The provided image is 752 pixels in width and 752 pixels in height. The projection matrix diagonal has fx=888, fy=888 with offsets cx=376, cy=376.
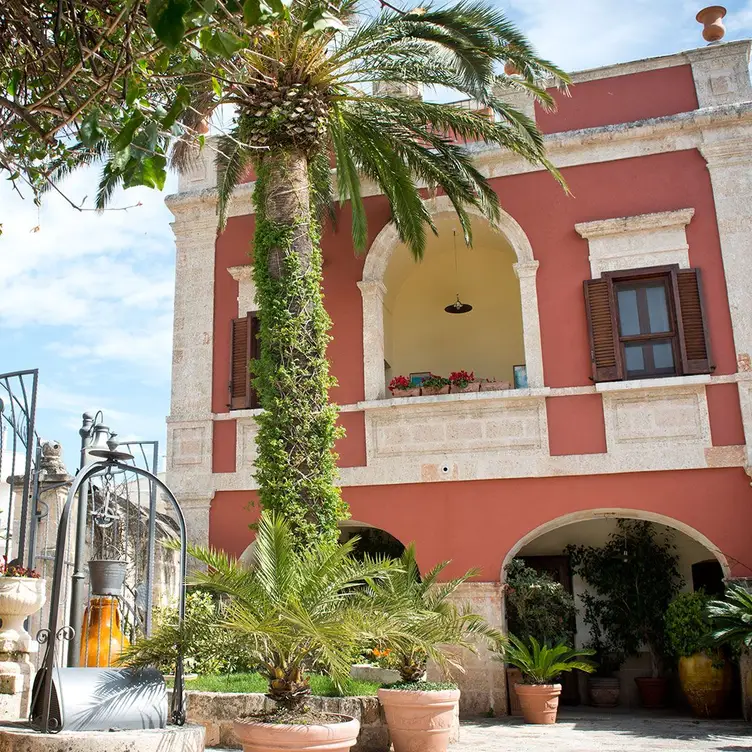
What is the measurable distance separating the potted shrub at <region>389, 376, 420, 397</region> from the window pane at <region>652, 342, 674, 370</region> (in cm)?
299

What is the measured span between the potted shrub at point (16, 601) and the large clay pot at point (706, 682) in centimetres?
744

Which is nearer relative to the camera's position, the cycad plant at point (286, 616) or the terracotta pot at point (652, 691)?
the cycad plant at point (286, 616)

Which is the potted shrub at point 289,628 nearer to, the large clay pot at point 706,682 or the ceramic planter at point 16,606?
the ceramic planter at point 16,606

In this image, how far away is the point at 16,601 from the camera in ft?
19.8

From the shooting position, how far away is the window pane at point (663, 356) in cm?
1091

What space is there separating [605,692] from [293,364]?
684 centimetres

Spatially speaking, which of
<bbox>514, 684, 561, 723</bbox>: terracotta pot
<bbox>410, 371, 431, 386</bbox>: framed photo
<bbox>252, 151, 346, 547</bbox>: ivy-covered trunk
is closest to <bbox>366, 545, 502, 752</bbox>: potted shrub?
<bbox>252, 151, 346, 547</bbox>: ivy-covered trunk

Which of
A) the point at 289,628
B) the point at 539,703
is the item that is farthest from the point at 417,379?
the point at 289,628

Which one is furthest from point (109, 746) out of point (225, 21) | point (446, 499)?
point (446, 499)

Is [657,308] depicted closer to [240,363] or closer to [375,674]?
[240,363]

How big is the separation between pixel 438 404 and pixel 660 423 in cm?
272

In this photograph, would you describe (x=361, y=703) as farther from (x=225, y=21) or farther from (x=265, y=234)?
(x=225, y=21)

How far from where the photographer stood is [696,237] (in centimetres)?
1119

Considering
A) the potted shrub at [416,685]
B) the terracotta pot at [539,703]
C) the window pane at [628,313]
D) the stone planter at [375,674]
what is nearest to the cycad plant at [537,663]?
the terracotta pot at [539,703]
